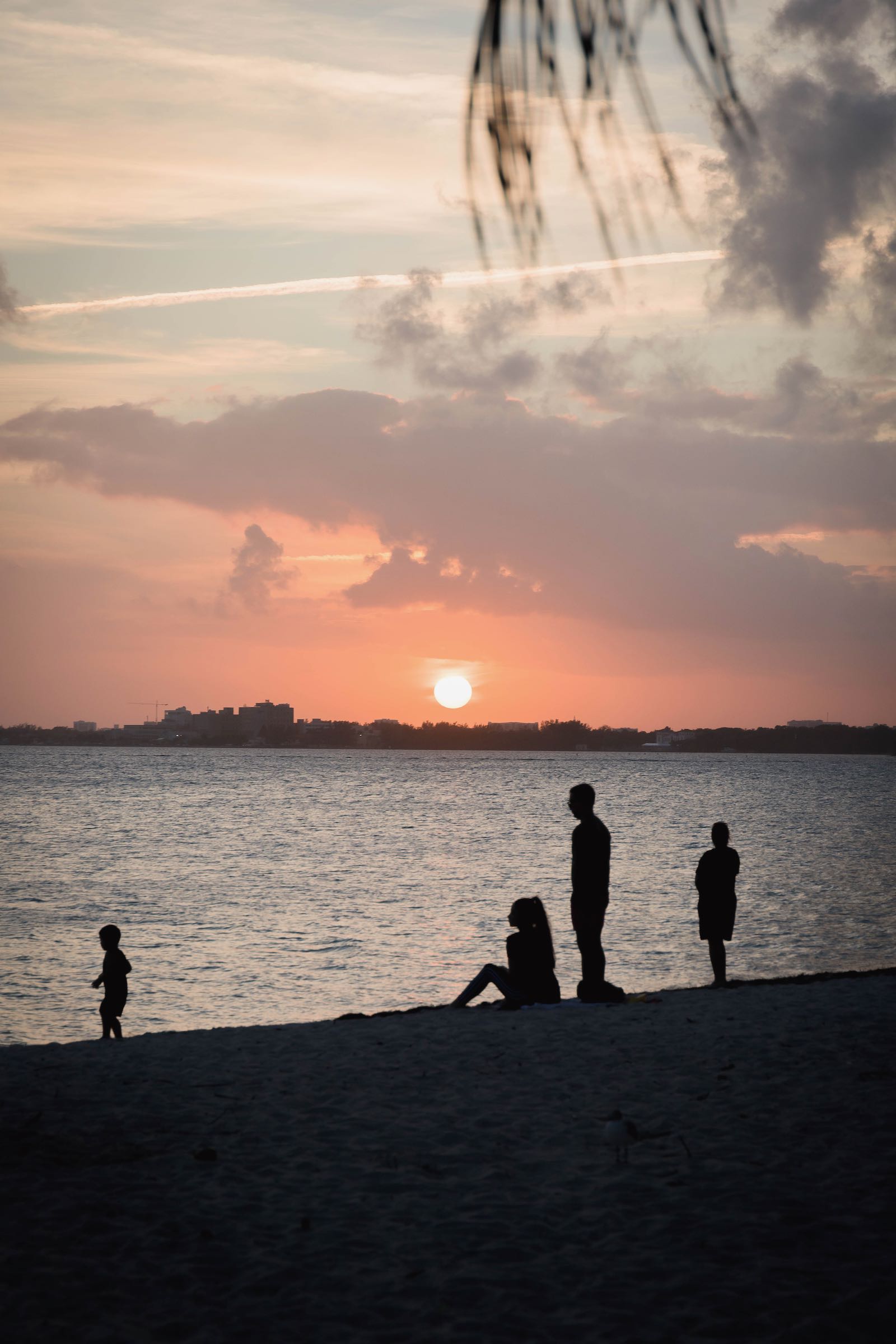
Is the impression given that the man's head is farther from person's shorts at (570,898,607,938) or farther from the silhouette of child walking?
the silhouette of child walking

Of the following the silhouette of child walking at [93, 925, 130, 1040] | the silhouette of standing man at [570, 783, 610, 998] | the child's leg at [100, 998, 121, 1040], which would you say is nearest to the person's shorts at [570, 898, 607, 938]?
the silhouette of standing man at [570, 783, 610, 998]

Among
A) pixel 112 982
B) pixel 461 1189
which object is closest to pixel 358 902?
pixel 112 982

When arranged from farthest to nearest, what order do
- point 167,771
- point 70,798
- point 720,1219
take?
point 167,771
point 70,798
point 720,1219

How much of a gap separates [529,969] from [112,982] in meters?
4.98

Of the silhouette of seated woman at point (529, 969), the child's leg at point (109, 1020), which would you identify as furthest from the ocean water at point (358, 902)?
the silhouette of seated woman at point (529, 969)

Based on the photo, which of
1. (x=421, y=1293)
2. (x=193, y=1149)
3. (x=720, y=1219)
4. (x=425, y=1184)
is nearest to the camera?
(x=421, y=1293)

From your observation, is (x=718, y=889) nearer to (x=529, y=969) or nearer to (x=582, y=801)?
(x=529, y=969)

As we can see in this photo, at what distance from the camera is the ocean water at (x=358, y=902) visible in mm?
21047

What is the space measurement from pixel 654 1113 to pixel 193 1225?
10.5 ft

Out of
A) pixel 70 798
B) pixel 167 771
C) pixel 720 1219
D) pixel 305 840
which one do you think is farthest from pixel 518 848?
pixel 167 771

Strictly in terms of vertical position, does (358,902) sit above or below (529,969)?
below

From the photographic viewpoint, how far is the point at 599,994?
11391mm

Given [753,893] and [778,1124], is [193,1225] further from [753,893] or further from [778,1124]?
[753,893]

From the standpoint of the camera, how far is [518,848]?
54625mm
